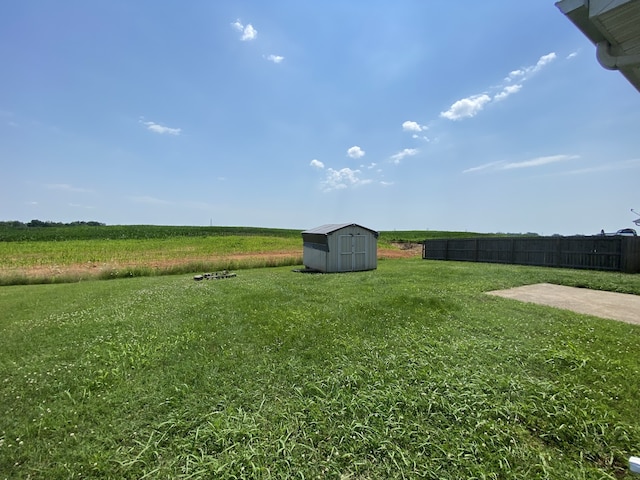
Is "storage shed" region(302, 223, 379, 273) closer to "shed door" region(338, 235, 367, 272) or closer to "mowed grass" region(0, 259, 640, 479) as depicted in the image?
"shed door" region(338, 235, 367, 272)

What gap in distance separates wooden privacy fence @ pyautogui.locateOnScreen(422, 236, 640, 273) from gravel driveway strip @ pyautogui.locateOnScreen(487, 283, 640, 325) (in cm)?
492

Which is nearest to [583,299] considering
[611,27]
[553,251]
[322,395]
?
[322,395]

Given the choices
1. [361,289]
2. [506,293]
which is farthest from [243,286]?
[506,293]

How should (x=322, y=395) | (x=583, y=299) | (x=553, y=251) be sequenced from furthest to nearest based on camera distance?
(x=553, y=251) < (x=583, y=299) < (x=322, y=395)

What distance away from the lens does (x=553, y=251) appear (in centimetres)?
1388

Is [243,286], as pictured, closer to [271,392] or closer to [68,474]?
[271,392]

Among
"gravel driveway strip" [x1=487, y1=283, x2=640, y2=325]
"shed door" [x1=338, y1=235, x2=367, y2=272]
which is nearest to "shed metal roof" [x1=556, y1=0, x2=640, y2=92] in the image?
"gravel driveway strip" [x1=487, y1=283, x2=640, y2=325]

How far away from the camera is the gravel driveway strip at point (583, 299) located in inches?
238

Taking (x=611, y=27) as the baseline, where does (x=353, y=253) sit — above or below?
below

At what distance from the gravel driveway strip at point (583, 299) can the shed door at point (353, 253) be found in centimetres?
637

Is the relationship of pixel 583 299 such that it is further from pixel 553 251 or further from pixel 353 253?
pixel 353 253

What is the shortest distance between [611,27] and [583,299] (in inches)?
304

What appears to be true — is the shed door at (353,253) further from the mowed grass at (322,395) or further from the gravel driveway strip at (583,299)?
the mowed grass at (322,395)

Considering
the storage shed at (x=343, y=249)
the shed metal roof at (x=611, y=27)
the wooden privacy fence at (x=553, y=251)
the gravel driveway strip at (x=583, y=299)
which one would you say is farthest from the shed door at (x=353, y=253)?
the shed metal roof at (x=611, y=27)
